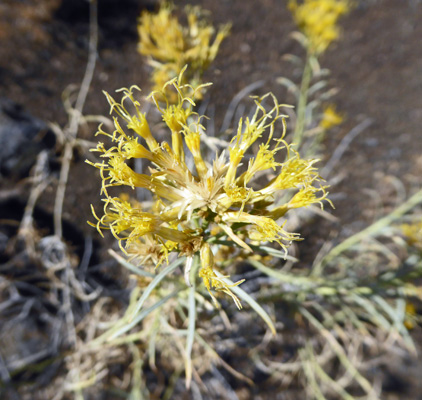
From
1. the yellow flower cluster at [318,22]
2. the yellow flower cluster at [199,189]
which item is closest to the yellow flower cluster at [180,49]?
the yellow flower cluster at [199,189]

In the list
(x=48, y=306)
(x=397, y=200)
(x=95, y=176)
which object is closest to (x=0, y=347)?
(x=48, y=306)

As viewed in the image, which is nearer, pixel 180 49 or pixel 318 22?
pixel 180 49

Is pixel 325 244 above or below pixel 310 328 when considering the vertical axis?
above

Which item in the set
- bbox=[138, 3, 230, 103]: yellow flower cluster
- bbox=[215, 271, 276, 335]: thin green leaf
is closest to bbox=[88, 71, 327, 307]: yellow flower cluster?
bbox=[215, 271, 276, 335]: thin green leaf

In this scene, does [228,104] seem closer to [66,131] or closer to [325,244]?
[66,131]

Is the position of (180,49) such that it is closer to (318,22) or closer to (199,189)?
(199,189)

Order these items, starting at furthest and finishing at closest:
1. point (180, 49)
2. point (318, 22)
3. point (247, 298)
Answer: point (318, 22) < point (180, 49) < point (247, 298)

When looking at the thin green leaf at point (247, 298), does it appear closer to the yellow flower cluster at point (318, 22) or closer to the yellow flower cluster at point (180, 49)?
the yellow flower cluster at point (180, 49)

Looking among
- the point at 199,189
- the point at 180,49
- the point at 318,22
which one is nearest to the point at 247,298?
the point at 199,189

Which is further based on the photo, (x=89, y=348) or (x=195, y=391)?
(x=195, y=391)

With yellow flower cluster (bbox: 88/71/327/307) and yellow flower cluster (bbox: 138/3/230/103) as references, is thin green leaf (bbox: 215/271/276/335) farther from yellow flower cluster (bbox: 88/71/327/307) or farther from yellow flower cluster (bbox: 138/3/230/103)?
yellow flower cluster (bbox: 138/3/230/103)

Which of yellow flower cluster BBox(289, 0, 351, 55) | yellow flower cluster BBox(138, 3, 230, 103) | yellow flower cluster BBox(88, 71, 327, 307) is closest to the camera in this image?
yellow flower cluster BBox(88, 71, 327, 307)
